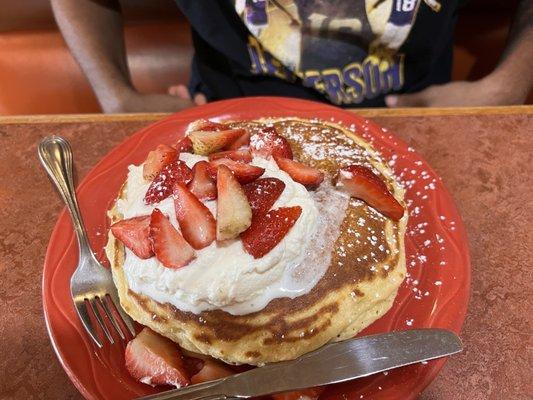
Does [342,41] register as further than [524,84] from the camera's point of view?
No

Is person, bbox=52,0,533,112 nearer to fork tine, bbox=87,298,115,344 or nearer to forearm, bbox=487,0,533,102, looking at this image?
forearm, bbox=487,0,533,102

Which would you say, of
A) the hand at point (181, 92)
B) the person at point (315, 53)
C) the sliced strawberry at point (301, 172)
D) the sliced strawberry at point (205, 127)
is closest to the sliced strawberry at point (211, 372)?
the sliced strawberry at point (301, 172)

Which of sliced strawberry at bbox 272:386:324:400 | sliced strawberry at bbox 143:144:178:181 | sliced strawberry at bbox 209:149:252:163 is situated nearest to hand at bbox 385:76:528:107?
sliced strawberry at bbox 209:149:252:163

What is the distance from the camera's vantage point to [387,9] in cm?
155

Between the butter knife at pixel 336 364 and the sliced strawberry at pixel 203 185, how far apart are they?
0.35 m

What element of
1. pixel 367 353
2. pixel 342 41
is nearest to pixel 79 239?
pixel 367 353

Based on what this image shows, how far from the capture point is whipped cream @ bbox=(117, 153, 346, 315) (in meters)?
0.90

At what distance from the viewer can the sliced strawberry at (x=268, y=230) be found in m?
0.91

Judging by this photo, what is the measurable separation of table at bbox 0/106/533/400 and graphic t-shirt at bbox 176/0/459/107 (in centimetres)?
25

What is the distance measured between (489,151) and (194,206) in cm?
94

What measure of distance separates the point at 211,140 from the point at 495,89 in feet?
3.73

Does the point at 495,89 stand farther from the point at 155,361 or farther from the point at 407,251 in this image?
the point at 155,361

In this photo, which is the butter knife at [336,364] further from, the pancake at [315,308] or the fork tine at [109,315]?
the fork tine at [109,315]

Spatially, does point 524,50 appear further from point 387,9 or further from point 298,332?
point 298,332
